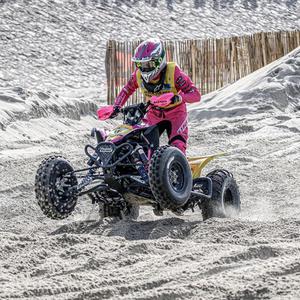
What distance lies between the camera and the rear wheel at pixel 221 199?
325 inches

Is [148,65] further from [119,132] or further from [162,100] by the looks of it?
[119,132]

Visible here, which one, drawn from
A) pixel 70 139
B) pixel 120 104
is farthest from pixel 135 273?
pixel 70 139

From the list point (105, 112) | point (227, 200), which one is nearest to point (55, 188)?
point (105, 112)

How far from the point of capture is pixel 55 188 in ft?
24.9

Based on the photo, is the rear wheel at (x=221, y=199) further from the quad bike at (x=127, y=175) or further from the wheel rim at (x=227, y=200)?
the quad bike at (x=127, y=175)

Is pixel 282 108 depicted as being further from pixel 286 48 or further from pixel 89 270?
pixel 89 270

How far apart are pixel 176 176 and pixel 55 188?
1.12 metres

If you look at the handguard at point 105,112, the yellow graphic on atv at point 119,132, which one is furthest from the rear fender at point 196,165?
the handguard at point 105,112

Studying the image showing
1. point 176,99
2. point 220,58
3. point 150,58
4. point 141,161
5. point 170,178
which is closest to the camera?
point 170,178

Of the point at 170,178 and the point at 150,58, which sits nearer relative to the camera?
the point at 170,178

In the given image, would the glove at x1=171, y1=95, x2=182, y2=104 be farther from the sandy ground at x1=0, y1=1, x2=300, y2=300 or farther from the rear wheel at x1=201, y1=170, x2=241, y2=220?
the sandy ground at x1=0, y1=1, x2=300, y2=300

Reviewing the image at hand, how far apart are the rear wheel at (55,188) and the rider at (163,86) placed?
2.58 ft

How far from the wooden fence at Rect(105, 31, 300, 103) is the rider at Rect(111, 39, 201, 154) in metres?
10.3

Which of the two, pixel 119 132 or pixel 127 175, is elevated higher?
pixel 119 132
